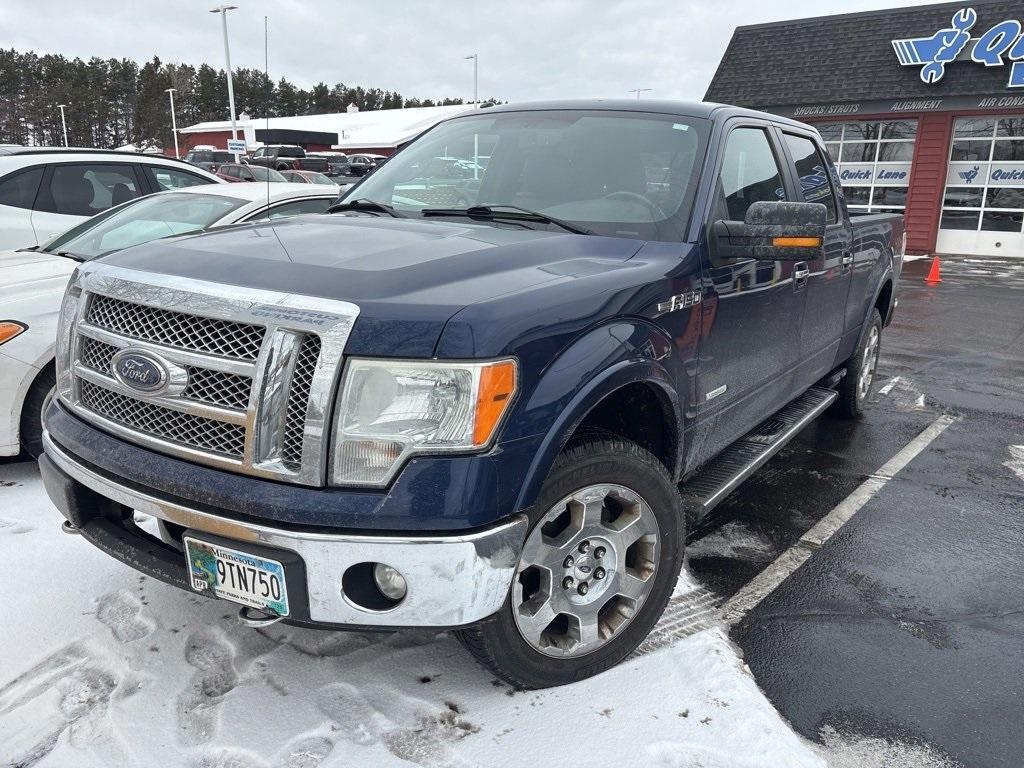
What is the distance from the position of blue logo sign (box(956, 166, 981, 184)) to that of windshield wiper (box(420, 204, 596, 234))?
18671 millimetres

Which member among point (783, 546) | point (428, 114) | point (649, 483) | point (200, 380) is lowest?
point (783, 546)

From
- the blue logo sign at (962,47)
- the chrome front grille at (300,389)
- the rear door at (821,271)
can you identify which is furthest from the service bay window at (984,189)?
the chrome front grille at (300,389)

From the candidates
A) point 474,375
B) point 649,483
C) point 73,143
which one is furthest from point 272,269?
point 73,143

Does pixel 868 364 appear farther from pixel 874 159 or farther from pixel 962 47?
pixel 874 159

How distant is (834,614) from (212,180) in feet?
19.3

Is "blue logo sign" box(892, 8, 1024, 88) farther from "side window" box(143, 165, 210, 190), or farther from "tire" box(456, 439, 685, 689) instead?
"tire" box(456, 439, 685, 689)

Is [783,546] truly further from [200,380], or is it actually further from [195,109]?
[195,109]

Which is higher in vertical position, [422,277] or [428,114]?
[428,114]

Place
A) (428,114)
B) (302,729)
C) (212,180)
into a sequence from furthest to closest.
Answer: (428,114) → (212,180) → (302,729)

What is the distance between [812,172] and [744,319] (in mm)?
1688

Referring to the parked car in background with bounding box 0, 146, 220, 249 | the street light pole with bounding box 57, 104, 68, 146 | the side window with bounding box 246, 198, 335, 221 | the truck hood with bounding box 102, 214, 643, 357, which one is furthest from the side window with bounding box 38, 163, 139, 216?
the street light pole with bounding box 57, 104, 68, 146

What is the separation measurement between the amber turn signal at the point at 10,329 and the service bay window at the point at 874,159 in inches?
718

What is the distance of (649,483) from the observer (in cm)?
253

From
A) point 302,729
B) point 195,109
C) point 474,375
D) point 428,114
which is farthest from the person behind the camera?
point 195,109
